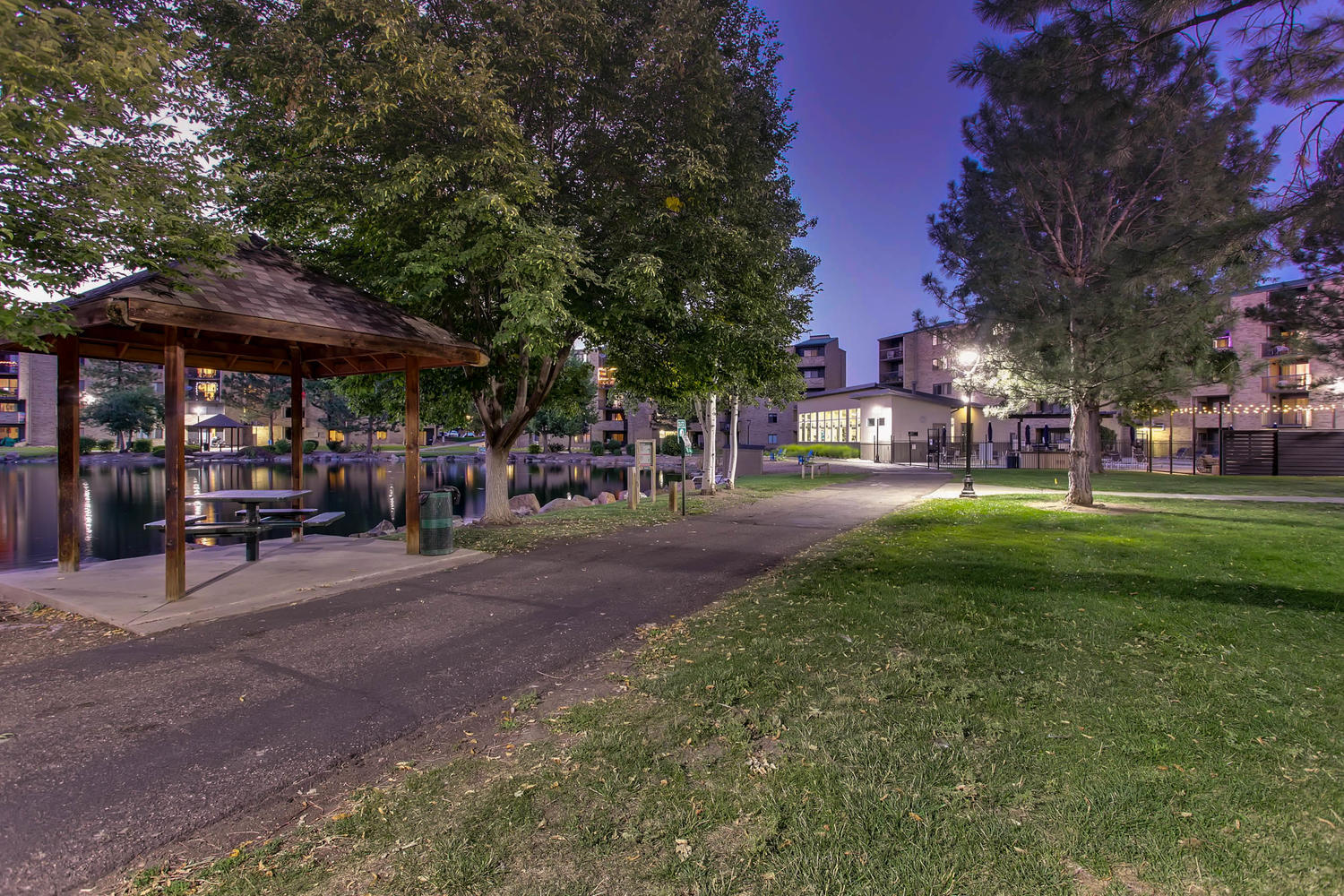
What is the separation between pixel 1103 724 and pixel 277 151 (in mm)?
13229

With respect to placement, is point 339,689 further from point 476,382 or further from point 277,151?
point 277,151

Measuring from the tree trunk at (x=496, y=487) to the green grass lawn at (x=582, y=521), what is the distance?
32cm

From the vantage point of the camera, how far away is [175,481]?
22.5 ft

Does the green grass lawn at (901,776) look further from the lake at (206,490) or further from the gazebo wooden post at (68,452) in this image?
the lake at (206,490)

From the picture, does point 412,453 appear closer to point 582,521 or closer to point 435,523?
point 435,523

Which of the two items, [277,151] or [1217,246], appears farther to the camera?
[277,151]

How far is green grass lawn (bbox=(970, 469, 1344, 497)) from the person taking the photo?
1978 centimetres

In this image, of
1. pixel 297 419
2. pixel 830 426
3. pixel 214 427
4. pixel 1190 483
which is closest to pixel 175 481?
pixel 297 419

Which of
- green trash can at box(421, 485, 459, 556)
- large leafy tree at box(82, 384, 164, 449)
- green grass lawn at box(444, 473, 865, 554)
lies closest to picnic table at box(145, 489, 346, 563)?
green trash can at box(421, 485, 459, 556)

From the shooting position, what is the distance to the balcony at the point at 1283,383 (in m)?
39.1

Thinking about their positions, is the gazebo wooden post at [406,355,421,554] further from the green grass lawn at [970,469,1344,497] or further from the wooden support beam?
the green grass lawn at [970,469,1344,497]

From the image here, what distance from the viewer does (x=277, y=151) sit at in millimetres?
10625

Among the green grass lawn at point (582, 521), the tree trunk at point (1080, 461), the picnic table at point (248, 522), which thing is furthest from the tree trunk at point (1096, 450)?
the picnic table at point (248, 522)

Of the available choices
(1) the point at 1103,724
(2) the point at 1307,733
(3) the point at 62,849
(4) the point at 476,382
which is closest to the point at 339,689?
(3) the point at 62,849
